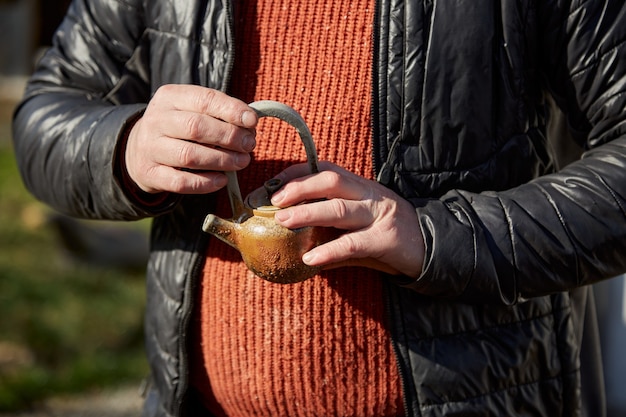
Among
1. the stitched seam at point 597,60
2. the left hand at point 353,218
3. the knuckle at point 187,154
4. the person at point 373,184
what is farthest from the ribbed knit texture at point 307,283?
the stitched seam at point 597,60

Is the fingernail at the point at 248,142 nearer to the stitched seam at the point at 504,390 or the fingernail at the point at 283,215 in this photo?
the fingernail at the point at 283,215

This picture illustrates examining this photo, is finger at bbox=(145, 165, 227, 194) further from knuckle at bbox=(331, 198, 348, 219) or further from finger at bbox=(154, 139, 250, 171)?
knuckle at bbox=(331, 198, 348, 219)

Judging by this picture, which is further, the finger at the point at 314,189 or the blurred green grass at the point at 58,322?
the blurred green grass at the point at 58,322

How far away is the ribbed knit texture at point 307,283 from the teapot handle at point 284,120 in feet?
0.66

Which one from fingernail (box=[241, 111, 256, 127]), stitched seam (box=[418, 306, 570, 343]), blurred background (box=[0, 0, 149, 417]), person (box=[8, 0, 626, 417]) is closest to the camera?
fingernail (box=[241, 111, 256, 127])

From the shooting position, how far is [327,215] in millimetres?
1350

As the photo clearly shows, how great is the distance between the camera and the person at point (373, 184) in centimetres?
148

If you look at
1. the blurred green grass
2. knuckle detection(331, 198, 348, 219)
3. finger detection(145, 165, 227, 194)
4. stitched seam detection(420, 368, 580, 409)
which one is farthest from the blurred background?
knuckle detection(331, 198, 348, 219)

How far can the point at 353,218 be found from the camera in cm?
138

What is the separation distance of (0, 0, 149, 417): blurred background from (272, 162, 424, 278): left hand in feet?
8.48

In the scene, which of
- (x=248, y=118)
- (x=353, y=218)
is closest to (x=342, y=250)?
(x=353, y=218)

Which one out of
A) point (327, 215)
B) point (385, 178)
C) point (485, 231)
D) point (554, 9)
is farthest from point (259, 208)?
point (554, 9)

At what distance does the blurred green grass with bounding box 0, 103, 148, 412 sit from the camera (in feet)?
12.8

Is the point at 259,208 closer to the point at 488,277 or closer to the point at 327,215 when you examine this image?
the point at 327,215
